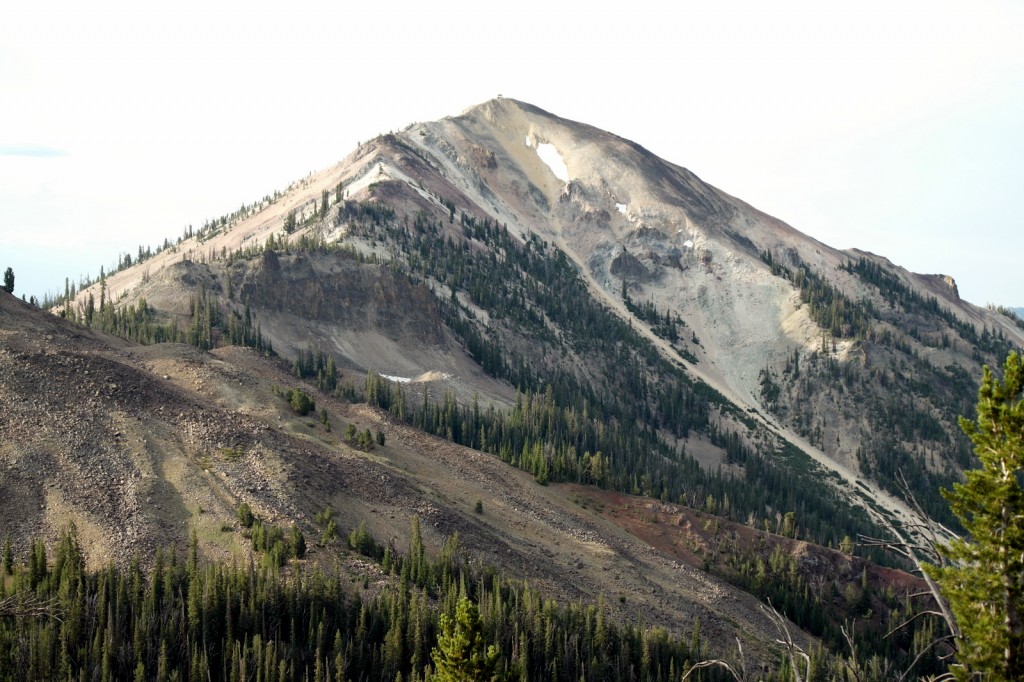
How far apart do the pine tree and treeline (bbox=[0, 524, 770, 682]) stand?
169 ft

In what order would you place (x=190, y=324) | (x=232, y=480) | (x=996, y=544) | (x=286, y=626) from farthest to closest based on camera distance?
(x=190, y=324) → (x=232, y=480) → (x=286, y=626) → (x=996, y=544)

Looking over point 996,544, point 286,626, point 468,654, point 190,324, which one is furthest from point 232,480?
point 996,544

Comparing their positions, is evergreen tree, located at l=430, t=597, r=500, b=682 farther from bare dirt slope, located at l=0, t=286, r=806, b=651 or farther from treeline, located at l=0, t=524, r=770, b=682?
bare dirt slope, located at l=0, t=286, r=806, b=651

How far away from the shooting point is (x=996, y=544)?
91.6 feet

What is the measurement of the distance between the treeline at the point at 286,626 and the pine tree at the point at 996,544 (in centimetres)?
5139

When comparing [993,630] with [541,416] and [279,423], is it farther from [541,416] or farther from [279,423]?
[541,416]

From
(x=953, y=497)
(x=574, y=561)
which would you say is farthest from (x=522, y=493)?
(x=953, y=497)

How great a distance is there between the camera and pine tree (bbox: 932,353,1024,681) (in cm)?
2722

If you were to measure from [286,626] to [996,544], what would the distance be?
76.0m

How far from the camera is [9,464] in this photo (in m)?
106

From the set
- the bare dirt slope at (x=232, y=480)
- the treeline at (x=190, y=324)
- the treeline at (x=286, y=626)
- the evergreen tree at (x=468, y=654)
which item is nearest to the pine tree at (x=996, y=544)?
the evergreen tree at (x=468, y=654)

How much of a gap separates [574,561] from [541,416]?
223 ft

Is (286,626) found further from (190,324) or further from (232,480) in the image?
(190,324)

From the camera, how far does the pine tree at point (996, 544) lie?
27.2 metres
